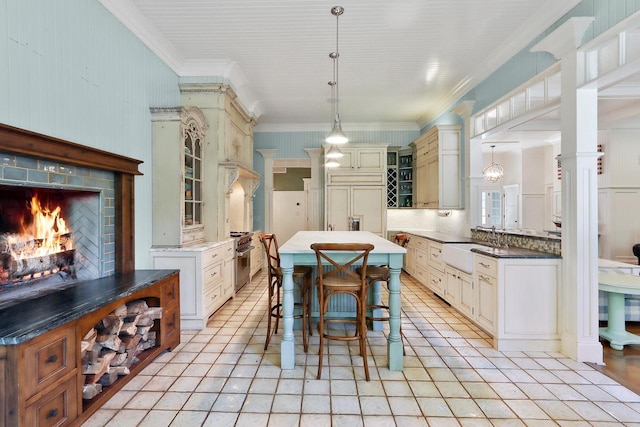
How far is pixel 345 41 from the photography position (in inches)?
132

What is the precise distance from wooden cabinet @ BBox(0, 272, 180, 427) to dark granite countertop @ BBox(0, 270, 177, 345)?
2cm

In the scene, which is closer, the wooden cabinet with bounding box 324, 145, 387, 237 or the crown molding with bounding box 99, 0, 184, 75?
the crown molding with bounding box 99, 0, 184, 75

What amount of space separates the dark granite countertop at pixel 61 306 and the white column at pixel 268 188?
12.7 ft

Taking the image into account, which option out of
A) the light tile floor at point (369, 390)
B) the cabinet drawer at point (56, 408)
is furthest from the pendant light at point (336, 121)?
the cabinet drawer at point (56, 408)

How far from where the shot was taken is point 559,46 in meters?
2.60

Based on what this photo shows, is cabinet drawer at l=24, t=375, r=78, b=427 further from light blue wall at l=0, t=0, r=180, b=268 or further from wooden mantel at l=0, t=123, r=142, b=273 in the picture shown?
light blue wall at l=0, t=0, r=180, b=268

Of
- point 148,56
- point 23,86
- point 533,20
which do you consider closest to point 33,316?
point 23,86

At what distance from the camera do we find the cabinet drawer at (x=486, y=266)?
281 cm

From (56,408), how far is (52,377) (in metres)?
0.19

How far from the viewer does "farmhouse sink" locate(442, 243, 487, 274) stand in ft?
10.7

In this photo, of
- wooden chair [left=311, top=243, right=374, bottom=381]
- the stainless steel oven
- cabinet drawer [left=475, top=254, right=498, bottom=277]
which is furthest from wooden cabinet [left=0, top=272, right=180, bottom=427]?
cabinet drawer [left=475, top=254, right=498, bottom=277]

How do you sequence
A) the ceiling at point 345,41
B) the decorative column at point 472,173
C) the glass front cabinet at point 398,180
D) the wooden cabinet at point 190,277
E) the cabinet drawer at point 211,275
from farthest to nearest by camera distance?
the glass front cabinet at point 398,180
the decorative column at point 472,173
the cabinet drawer at point 211,275
the wooden cabinet at point 190,277
the ceiling at point 345,41

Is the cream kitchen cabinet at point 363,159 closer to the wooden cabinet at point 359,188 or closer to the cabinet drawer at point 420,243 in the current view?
the wooden cabinet at point 359,188

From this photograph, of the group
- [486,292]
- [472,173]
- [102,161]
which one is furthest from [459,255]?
[102,161]
